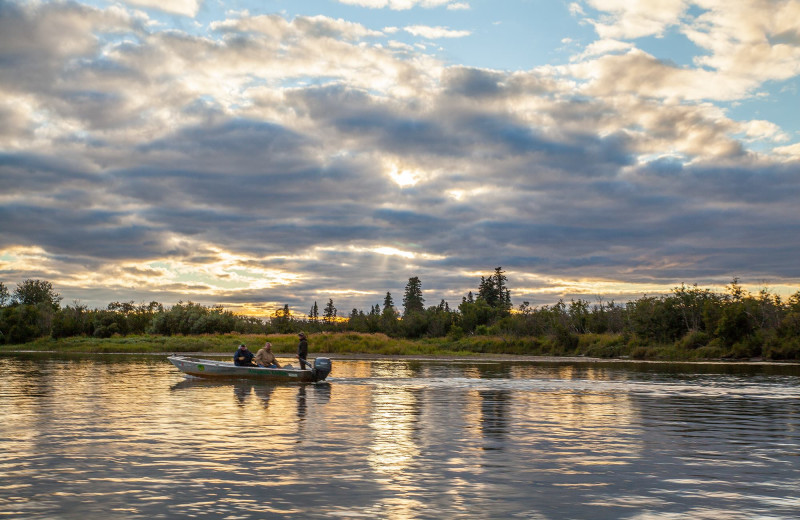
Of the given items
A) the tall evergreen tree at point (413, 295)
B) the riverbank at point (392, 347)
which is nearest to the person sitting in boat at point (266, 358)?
the riverbank at point (392, 347)

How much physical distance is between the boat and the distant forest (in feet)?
153

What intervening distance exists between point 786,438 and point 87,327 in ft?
320

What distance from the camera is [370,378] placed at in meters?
39.8

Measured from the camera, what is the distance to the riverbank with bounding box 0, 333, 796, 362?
70.8 meters

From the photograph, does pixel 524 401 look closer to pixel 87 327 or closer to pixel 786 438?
pixel 786 438

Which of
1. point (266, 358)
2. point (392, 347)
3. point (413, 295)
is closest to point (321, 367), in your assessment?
point (266, 358)

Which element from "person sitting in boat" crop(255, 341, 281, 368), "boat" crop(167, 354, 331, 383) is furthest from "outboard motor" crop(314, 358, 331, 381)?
"person sitting in boat" crop(255, 341, 281, 368)

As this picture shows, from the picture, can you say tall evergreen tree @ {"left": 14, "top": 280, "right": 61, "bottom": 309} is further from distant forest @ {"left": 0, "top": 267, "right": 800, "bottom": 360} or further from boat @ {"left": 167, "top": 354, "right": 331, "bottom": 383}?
boat @ {"left": 167, "top": 354, "right": 331, "bottom": 383}

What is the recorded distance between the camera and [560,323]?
87.0 metres

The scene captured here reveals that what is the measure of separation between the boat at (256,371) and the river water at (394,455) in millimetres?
5213

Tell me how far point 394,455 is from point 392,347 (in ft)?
204

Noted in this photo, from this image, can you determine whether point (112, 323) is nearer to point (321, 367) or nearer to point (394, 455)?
point (321, 367)

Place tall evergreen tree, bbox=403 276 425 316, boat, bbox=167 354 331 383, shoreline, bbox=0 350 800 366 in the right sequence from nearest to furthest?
boat, bbox=167 354 331 383 → shoreline, bbox=0 350 800 366 → tall evergreen tree, bbox=403 276 425 316

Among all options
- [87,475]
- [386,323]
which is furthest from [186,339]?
[87,475]
